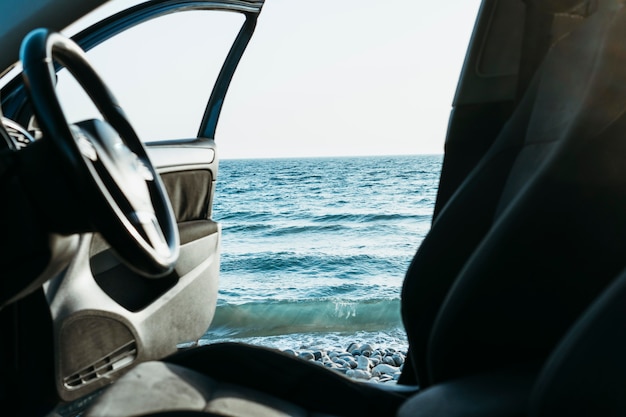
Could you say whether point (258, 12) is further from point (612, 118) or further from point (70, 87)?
point (612, 118)

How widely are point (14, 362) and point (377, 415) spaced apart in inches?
36.1

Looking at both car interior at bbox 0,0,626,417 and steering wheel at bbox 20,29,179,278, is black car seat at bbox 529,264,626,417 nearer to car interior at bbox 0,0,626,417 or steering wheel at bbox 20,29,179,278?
car interior at bbox 0,0,626,417

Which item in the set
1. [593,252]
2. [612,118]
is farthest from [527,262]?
[612,118]

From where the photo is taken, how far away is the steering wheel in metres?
1.15

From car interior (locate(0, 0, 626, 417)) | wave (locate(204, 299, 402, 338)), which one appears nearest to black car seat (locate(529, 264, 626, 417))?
car interior (locate(0, 0, 626, 417))

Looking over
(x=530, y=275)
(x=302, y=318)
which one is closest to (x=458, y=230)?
(x=530, y=275)

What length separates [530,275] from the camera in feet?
4.29

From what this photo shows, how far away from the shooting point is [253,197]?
68.3ft

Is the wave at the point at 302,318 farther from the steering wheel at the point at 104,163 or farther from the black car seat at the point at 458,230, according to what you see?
the steering wheel at the point at 104,163

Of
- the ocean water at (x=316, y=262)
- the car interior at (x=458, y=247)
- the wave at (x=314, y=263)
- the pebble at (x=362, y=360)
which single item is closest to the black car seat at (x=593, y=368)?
the car interior at (x=458, y=247)

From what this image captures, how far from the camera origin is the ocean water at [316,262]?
5.92 metres

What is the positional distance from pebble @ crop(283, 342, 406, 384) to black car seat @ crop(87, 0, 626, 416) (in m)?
2.44

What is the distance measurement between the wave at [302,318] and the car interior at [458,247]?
3.90m

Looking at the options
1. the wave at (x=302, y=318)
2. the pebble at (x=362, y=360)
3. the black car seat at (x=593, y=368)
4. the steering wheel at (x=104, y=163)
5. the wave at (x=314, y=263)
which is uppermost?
the steering wheel at (x=104, y=163)
